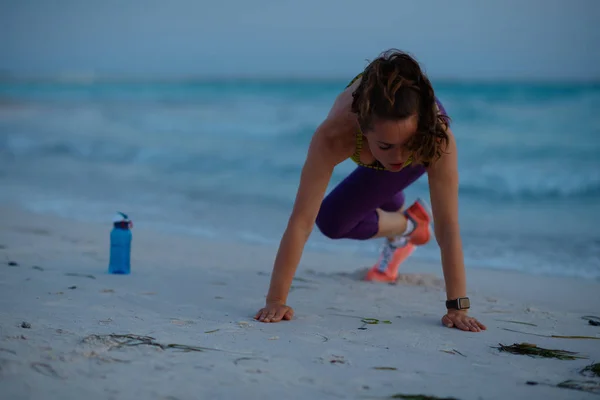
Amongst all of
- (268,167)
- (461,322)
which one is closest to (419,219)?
(461,322)

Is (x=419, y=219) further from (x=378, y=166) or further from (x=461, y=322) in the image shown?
(x=461, y=322)

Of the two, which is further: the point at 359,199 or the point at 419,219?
the point at 419,219

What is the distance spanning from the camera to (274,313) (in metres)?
3.40

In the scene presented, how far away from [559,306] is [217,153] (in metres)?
10.7

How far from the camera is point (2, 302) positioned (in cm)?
337

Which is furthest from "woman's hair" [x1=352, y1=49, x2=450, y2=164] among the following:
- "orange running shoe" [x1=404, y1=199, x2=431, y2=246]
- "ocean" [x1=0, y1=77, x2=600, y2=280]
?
"ocean" [x1=0, y1=77, x2=600, y2=280]

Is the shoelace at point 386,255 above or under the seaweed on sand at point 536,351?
above

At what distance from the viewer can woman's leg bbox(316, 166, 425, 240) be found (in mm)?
4055

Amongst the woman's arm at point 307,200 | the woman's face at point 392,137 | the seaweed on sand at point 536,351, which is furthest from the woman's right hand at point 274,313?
the seaweed on sand at point 536,351

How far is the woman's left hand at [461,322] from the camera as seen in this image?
11.0 feet

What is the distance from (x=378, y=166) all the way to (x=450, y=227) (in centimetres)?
51

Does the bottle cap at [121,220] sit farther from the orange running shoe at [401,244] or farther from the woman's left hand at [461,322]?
the woman's left hand at [461,322]

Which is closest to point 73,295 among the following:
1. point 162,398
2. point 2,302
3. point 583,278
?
point 2,302

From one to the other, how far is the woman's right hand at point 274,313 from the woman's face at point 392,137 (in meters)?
0.90
